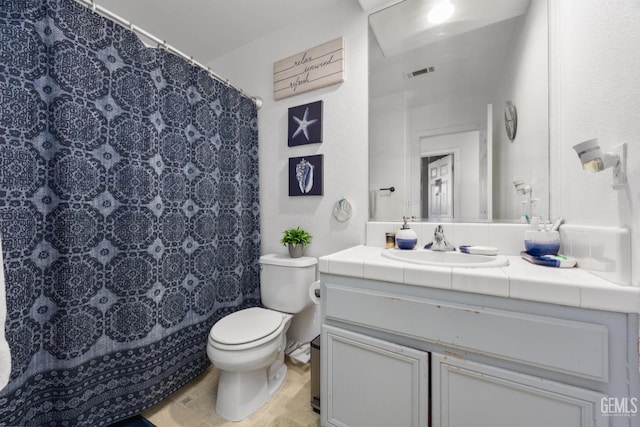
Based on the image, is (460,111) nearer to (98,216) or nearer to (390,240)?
(390,240)

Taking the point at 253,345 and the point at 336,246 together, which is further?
the point at 336,246

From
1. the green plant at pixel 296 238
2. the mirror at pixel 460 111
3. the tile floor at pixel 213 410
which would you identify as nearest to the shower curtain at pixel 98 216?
the tile floor at pixel 213 410

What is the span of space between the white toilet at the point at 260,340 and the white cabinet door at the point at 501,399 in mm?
767

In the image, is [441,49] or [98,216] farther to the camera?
[441,49]

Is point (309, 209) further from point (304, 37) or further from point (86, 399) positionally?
point (86, 399)

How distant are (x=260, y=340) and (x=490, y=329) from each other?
95cm

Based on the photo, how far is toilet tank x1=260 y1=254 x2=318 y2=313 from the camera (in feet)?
4.81

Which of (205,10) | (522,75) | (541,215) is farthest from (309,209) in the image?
(205,10)

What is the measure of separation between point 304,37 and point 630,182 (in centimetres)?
177

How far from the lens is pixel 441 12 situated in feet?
4.16

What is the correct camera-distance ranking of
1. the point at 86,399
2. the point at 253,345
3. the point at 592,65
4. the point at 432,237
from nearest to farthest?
the point at 592,65, the point at 86,399, the point at 253,345, the point at 432,237

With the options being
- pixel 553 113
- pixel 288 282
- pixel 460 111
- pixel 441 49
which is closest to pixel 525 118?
pixel 553 113

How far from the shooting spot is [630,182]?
623mm

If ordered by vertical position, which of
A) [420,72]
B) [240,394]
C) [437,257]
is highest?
[420,72]
